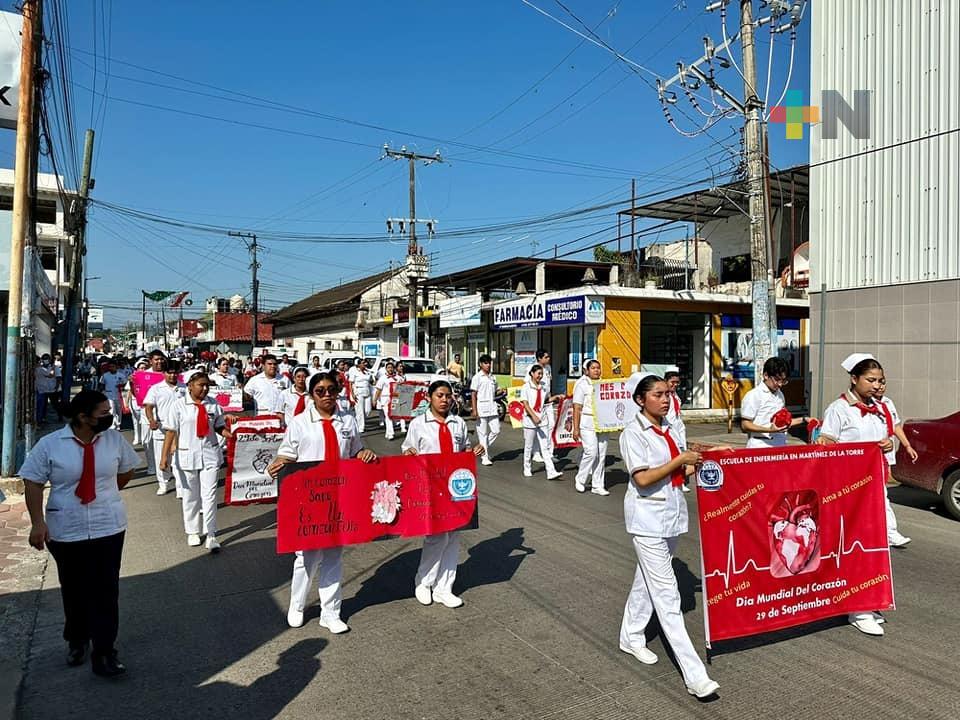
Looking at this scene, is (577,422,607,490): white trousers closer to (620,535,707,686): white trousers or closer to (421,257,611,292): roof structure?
(620,535,707,686): white trousers

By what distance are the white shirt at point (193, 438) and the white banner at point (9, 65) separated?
731 cm

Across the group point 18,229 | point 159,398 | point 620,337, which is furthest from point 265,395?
point 620,337

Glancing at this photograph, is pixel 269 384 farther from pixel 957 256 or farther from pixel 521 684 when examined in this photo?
pixel 957 256

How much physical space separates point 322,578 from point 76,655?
158 centimetres

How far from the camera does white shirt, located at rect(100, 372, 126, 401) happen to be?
53.1 feet

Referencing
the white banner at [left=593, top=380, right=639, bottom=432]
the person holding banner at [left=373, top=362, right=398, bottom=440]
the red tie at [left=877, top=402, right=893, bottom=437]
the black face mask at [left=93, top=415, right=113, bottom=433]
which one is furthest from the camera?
the person holding banner at [left=373, top=362, right=398, bottom=440]

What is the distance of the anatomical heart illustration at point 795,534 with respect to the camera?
4.53 m

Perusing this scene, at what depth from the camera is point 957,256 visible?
42.5 ft

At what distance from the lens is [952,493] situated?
8.34 m

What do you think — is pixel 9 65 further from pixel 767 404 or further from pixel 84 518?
pixel 767 404

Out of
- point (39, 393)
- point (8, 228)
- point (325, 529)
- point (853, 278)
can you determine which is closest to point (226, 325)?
point (39, 393)

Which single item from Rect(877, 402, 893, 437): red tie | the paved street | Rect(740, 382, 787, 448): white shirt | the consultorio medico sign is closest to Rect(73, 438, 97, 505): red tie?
the paved street

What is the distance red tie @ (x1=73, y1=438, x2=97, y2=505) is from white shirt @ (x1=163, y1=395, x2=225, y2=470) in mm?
2745

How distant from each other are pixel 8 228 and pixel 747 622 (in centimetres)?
1348
